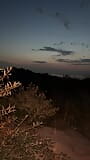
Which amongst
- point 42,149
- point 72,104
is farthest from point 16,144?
point 72,104

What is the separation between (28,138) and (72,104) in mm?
19335

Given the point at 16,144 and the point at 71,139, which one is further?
the point at 71,139

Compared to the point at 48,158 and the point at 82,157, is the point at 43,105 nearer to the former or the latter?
the point at 82,157

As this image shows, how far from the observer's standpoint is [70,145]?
13125mm

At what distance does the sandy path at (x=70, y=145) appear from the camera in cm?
1218

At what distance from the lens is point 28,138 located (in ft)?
22.3

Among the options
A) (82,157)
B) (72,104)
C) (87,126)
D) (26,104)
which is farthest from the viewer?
(72,104)

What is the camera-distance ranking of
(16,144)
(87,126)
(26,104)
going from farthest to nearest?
(87,126)
(26,104)
(16,144)

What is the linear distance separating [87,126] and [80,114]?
1537mm

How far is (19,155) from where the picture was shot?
6574 millimetres

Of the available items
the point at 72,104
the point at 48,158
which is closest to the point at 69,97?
the point at 72,104

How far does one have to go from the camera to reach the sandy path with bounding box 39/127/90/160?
1218cm

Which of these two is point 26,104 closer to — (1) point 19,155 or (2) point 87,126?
(2) point 87,126

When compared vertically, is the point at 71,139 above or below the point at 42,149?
below
